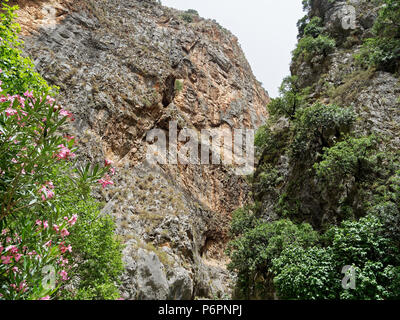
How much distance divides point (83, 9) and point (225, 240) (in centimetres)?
2862

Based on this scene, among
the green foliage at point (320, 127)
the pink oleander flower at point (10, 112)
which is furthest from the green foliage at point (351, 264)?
the pink oleander flower at point (10, 112)

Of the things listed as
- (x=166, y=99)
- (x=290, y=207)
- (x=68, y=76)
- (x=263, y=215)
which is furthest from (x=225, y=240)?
(x=68, y=76)

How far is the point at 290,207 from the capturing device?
1515cm

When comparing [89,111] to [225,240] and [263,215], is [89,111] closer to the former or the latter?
[263,215]

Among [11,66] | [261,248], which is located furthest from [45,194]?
[261,248]

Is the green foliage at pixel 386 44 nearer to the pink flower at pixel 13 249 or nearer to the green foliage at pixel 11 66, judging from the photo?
the green foliage at pixel 11 66

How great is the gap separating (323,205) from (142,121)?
1664 centimetres

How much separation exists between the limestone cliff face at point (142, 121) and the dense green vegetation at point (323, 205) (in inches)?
179

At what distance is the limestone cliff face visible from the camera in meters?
15.5

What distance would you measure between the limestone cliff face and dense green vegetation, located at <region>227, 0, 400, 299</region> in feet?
14.9

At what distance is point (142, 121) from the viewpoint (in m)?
22.7

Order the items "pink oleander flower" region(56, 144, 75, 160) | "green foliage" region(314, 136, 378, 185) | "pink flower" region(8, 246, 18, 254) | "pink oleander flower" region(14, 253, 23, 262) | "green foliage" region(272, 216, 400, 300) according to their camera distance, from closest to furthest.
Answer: "pink flower" region(8, 246, 18, 254) < "pink oleander flower" region(14, 253, 23, 262) < "pink oleander flower" region(56, 144, 75, 160) < "green foliage" region(272, 216, 400, 300) < "green foliage" region(314, 136, 378, 185)

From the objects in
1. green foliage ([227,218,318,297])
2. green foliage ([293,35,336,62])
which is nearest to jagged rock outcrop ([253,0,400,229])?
green foliage ([293,35,336,62])

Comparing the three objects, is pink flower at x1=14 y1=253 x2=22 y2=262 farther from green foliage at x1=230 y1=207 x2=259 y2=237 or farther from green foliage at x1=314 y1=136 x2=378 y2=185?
green foliage at x1=230 y1=207 x2=259 y2=237
